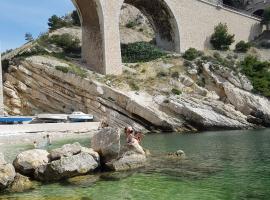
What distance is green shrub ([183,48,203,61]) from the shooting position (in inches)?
1834

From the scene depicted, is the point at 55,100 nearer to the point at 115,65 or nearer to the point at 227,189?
the point at 115,65

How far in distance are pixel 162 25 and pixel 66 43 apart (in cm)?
1266

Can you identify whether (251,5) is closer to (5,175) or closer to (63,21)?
(63,21)

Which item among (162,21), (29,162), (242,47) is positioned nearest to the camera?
(29,162)

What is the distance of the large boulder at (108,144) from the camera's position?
15609mm

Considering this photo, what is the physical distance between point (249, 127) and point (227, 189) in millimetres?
27908

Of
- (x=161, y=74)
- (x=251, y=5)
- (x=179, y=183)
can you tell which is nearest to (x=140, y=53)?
(x=161, y=74)

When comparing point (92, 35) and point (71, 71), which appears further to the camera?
point (92, 35)

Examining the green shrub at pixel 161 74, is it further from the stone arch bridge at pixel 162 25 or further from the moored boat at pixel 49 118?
the moored boat at pixel 49 118

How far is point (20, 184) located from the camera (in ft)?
41.5

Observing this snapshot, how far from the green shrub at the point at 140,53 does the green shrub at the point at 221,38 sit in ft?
30.8

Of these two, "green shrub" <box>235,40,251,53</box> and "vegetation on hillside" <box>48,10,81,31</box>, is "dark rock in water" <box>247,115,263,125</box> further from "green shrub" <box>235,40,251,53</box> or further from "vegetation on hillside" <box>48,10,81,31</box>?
"vegetation on hillside" <box>48,10,81,31</box>

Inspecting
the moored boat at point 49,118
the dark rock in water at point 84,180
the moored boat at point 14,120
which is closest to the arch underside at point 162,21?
the moored boat at point 49,118

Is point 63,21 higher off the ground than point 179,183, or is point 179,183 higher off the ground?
point 63,21
